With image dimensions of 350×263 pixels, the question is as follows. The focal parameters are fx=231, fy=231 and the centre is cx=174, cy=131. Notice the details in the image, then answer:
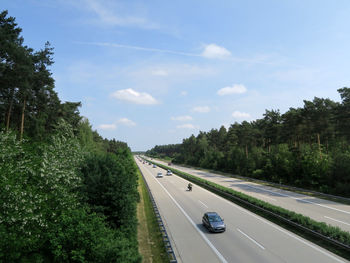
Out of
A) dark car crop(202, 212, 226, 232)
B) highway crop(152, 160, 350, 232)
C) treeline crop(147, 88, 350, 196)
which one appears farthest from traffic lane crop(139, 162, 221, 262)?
treeline crop(147, 88, 350, 196)

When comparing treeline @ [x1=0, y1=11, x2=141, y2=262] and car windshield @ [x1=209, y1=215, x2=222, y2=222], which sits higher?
treeline @ [x1=0, y1=11, x2=141, y2=262]

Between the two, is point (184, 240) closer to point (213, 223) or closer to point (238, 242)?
point (213, 223)

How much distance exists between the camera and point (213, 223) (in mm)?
16469

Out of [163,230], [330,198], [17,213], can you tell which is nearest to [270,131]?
[330,198]

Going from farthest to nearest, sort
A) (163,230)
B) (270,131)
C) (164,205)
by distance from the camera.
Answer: (270,131) → (164,205) → (163,230)

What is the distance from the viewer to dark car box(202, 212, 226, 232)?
16141 millimetres

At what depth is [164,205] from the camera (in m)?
26.0

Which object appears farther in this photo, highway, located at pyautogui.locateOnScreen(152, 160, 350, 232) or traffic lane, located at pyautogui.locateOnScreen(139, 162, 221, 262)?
highway, located at pyautogui.locateOnScreen(152, 160, 350, 232)

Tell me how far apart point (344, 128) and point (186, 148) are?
295 ft

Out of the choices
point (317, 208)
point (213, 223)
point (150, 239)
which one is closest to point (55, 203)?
point (150, 239)

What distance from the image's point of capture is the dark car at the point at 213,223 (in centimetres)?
1614

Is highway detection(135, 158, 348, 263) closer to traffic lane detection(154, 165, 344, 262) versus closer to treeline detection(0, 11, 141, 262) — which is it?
traffic lane detection(154, 165, 344, 262)

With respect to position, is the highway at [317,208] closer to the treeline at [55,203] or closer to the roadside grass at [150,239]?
the roadside grass at [150,239]

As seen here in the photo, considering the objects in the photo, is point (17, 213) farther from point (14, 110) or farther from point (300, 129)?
point (300, 129)
